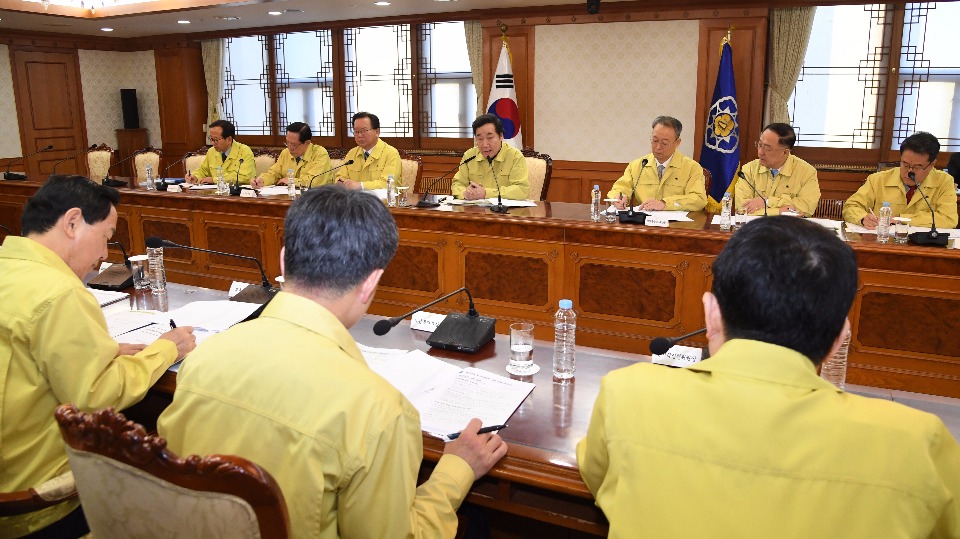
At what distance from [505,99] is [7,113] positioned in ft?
19.8

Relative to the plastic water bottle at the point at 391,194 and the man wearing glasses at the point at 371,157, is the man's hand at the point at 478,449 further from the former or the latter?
the man wearing glasses at the point at 371,157

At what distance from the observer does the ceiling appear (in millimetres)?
6379

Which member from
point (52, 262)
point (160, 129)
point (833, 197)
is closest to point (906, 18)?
point (833, 197)

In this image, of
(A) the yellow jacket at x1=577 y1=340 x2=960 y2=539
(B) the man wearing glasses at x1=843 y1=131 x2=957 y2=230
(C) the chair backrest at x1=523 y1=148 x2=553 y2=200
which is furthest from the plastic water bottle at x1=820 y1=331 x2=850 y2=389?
(C) the chair backrest at x1=523 y1=148 x2=553 y2=200

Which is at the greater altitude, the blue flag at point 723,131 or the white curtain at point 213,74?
the white curtain at point 213,74

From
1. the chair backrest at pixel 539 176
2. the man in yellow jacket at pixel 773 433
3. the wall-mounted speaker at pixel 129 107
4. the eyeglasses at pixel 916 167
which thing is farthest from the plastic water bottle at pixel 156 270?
the wall-mounted speaker at pixel 129 107

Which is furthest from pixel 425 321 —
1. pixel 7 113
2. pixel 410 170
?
pixel 7 113

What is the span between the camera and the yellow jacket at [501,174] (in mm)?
4707

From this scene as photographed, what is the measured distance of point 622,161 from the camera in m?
6.59

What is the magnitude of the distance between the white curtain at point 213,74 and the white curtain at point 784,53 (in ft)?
20.5

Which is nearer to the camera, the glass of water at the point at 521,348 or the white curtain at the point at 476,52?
the glass of water at the point at 521,348

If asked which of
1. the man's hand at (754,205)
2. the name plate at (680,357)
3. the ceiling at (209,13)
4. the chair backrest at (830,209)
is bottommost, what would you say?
the chair backrest at (830,209)

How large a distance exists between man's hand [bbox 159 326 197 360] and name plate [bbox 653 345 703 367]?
1.24 metres

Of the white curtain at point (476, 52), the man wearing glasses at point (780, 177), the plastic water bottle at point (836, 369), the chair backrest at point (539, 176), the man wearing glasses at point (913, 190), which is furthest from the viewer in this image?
the white curtain at point (476, 52)
